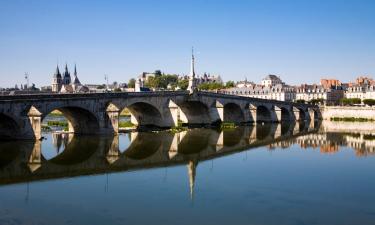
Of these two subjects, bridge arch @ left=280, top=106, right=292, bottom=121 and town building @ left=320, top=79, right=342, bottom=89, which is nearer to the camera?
bridge arch @ left=280, top=106, right=292, bottom=121

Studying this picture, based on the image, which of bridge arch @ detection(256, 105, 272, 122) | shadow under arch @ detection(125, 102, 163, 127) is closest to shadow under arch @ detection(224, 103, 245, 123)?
bridge arch @ detection(256, 105, 272, 122)

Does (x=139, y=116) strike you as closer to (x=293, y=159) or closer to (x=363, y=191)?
(x=293, y=159)

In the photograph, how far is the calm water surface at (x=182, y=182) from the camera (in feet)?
53.5

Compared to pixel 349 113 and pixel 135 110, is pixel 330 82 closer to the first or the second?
pixel 349 113

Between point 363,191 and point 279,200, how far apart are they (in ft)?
14.1

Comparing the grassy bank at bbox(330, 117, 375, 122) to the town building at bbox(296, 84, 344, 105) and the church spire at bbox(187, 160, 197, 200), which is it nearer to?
the town building at bbox(296, 84, 344, 105)

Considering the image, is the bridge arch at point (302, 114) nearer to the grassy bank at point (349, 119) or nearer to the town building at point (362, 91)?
the grassy bank at point (349, 119)

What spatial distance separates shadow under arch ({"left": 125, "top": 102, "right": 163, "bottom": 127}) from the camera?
47.1m

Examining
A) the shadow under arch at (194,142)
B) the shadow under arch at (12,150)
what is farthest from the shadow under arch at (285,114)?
the shadow under arch at (12,150)

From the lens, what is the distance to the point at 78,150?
101 ft

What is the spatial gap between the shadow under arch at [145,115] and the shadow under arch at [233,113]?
13.3 m

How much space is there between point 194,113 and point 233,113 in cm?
736

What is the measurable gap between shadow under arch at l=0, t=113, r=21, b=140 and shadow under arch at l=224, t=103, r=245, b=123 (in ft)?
101

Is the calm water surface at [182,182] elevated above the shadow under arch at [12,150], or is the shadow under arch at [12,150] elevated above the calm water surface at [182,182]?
the shadow under arch at [12,150]
